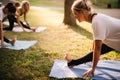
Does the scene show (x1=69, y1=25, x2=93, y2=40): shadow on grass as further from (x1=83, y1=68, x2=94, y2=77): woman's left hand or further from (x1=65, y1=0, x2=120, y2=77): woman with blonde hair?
(x1=65, y1=0, x2=120, y2=77): woman with blonde hair

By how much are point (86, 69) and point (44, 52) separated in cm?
163

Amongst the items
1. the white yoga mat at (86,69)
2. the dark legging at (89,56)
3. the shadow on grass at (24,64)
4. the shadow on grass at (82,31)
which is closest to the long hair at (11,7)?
the shadow on grass at (24,64)

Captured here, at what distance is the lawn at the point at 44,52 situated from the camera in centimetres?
477

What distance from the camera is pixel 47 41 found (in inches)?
292

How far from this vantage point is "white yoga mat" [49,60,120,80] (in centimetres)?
444

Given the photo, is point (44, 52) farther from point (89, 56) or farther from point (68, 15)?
point (68, 15)

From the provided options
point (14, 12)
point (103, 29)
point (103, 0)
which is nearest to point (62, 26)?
point (14, 12)

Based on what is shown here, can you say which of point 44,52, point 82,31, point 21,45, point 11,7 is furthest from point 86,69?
point 82,31

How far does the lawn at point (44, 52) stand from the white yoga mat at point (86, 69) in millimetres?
171

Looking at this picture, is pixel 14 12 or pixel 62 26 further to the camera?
pixel 62 26

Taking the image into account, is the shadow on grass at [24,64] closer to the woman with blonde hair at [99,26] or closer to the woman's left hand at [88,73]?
the woman's left hand at [88,73]

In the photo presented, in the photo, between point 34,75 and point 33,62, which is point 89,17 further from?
point 33,62

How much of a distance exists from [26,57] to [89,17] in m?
2.25

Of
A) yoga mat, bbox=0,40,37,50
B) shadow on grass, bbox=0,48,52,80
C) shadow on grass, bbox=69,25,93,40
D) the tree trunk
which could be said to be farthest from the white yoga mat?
the tree trunk
